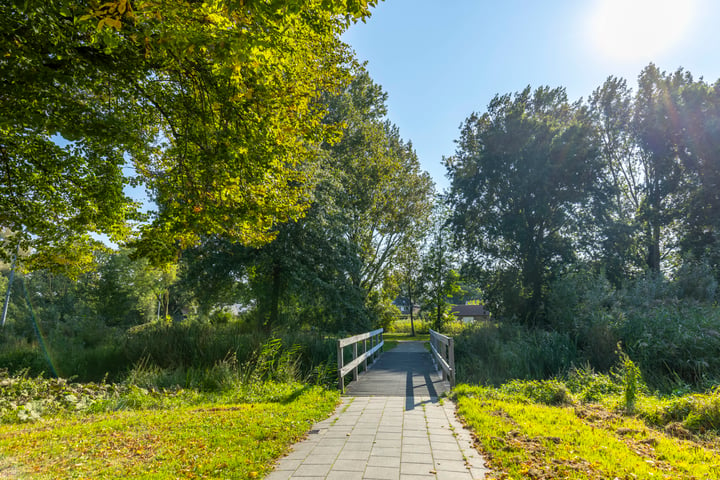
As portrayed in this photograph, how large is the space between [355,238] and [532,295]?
1117 cm

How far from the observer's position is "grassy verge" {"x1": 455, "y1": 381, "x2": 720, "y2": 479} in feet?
12.6

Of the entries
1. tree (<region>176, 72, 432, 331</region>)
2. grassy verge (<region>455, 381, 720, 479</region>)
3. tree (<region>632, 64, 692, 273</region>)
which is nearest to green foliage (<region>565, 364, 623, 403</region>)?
grassy verge (<region>455, 381, 720, 479</region>)

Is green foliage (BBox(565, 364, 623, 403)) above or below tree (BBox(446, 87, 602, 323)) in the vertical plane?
below

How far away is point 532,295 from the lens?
23078 mm

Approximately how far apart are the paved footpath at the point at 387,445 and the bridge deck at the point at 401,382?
41cm

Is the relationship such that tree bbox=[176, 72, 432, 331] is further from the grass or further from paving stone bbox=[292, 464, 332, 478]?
paving stone bbox=[292, 464, 332, 478]

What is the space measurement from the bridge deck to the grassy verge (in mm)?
1420

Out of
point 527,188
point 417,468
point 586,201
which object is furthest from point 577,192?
point 417,468

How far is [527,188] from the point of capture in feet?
74.4

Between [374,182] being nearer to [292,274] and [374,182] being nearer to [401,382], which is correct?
[292,274]

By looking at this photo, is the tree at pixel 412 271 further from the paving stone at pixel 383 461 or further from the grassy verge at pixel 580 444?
the paving stone at pixel 383 461

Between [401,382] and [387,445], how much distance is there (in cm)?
501

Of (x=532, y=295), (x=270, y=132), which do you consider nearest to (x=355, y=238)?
(x=532, y=295)

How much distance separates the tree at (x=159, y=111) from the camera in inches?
180
